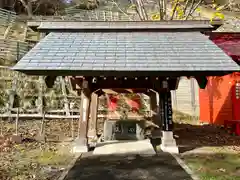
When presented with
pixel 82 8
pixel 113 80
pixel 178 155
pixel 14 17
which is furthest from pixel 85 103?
pixel 82 8

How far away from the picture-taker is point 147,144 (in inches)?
394

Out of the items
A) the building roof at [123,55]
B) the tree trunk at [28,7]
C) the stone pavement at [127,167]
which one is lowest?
the stone pavement at [127,167]

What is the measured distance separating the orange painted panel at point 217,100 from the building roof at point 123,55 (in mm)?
7065

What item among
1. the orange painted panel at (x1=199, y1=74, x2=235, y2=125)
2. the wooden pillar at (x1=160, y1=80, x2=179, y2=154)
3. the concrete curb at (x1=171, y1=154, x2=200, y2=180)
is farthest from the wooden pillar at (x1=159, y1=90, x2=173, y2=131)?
the orange painted panel at (x1=199, y1=74, x2=235, y2=125)

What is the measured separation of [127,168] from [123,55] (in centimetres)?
314

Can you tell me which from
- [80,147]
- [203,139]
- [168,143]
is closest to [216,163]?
[168,143]

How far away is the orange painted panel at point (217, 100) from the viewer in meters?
15.4

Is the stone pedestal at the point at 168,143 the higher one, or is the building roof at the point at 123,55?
the building roof at the point at 123,55

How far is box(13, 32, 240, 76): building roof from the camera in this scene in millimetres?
7414

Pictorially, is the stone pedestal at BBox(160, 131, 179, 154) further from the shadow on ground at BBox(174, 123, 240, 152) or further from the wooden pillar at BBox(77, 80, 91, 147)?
the wooden pillar at BBox(77, 80, 91, 147)

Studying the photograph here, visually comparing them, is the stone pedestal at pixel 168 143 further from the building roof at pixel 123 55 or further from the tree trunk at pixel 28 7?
the tree trunk at pixel 28 7

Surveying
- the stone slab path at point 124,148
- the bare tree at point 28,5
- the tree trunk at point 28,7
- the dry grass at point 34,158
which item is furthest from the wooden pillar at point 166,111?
the bare tree at point 28,5

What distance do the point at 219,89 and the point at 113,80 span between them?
8744 mm

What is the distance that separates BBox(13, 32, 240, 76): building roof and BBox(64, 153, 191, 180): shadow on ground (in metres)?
2.44
